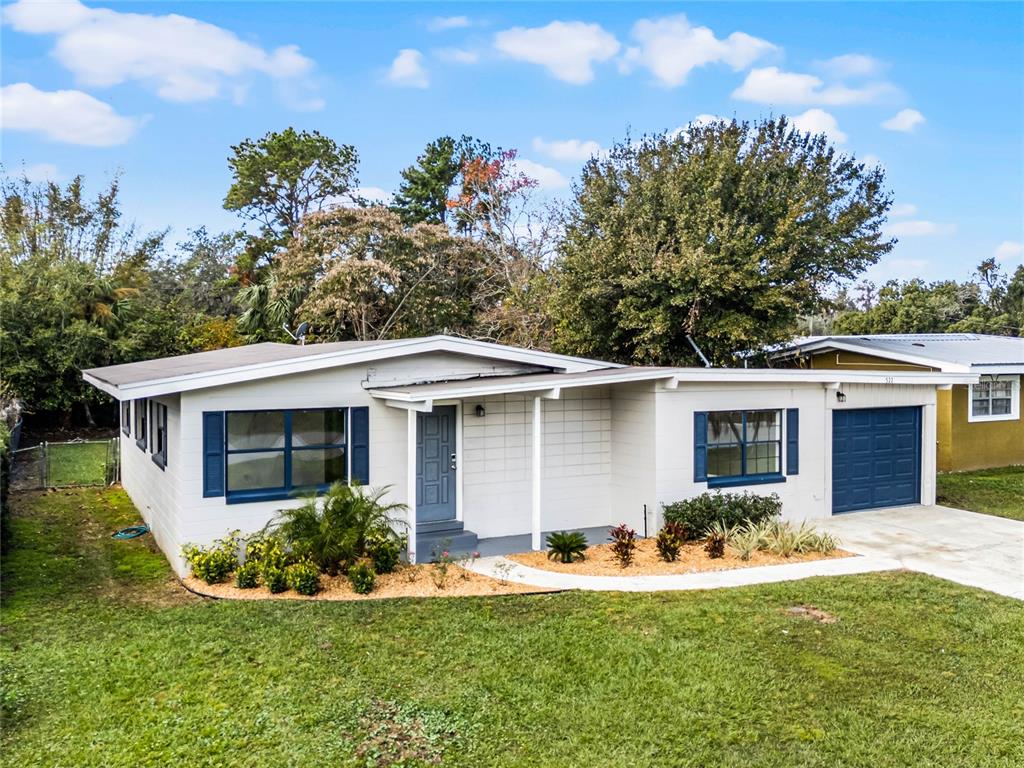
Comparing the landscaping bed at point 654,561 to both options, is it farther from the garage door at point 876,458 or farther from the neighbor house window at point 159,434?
the neighbor house window at point 159,434

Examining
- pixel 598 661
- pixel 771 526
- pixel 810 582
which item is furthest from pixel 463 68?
pixel 598 661

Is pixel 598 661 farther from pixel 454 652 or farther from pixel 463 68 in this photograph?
pixel 463 68

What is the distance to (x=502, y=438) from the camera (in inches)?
454

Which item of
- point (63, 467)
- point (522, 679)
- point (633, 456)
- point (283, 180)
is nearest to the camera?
point (522, 679)

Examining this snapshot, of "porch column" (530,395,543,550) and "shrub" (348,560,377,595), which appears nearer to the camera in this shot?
"shrub" (348,560,377,595)

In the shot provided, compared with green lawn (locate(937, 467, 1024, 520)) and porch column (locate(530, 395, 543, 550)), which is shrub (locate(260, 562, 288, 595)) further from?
green lawn (locate(937, 467, 1024, 520))

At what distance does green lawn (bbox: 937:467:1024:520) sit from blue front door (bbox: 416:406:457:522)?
956 cm

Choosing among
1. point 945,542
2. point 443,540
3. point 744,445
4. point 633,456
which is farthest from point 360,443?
point 945,542

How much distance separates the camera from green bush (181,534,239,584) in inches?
356

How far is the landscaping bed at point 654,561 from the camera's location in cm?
985

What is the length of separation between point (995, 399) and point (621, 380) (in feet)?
44.5

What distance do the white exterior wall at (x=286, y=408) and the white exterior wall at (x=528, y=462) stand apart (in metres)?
0.90

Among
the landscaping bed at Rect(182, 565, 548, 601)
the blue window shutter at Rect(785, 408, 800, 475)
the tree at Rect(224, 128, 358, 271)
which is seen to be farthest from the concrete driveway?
the tree at Rect(224, 128, 358, 271)

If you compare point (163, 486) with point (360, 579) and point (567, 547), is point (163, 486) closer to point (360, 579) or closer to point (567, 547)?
point (360, 579)
